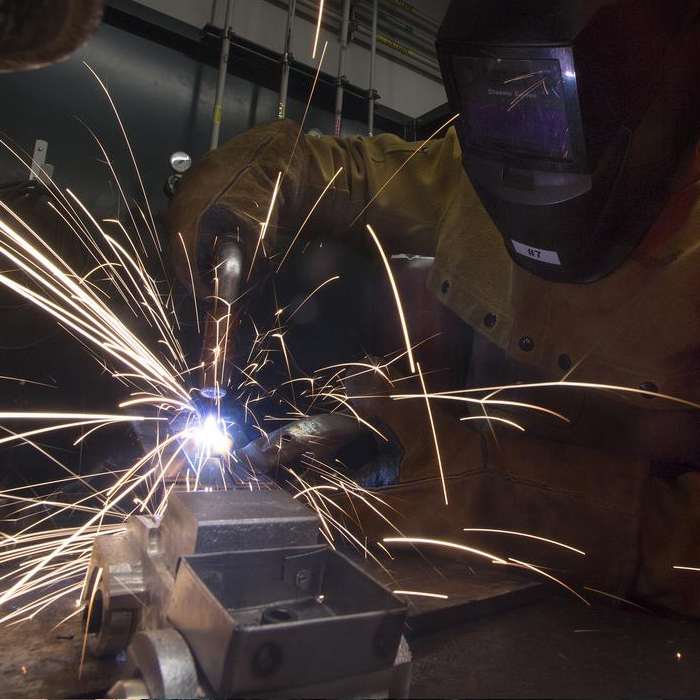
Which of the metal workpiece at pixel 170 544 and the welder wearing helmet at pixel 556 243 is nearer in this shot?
the metal workpiece at pixel 170 544

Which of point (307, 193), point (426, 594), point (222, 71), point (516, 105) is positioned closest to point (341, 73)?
point (222, 71)

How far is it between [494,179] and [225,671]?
→ 38.2 inches

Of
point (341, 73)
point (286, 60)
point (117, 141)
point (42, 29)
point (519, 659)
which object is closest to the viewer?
point (42, 29)

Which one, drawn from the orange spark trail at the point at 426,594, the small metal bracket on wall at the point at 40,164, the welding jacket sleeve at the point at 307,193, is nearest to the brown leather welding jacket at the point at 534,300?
the welding jacket sleeve at the point at 307,193

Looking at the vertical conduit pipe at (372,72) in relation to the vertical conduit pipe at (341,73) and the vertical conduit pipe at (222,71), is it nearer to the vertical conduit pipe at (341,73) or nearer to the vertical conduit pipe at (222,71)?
the vertical conduit pipe at (341,73)

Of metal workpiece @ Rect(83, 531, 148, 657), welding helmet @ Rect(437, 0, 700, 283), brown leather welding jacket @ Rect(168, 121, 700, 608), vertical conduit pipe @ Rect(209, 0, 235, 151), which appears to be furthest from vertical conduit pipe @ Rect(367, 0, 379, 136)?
metal workpiece @ Rect(83, 531, 148, 657)

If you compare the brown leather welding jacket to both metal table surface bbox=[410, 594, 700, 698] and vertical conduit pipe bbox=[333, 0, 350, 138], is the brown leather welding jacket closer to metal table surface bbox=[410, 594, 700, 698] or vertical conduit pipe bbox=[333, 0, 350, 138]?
metal table surface bbox=[410, 594, 700, 698]

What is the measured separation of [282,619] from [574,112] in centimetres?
91

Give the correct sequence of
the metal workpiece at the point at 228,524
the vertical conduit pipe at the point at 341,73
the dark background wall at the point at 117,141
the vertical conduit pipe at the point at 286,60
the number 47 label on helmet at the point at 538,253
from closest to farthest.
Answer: the metal workpiece at the point at 228,524 → the number 47 label on helmet at the point at 538,253 → the dark background wall at the point at 117,141 → the vertical conduit pipe at the point at 286,60 → the vertical conduit pipe at the point at 341,73

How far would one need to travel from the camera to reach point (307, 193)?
162 cm

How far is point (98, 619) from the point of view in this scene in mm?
771

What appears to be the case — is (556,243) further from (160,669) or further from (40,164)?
(40,164)

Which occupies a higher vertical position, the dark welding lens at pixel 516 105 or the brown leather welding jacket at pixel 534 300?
the dark welding lens at pixel 516 105

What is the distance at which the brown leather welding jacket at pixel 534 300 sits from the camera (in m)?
1.21
